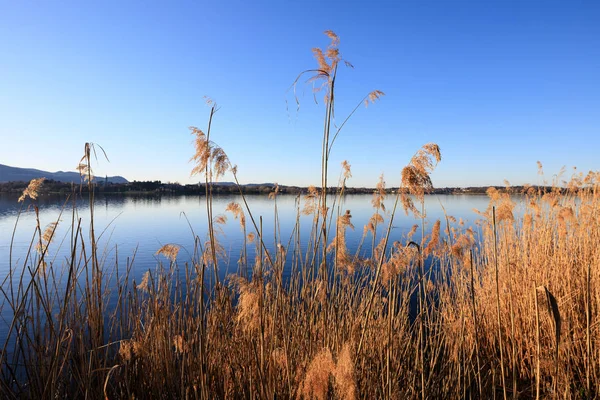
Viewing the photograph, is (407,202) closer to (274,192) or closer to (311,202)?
(311,202)

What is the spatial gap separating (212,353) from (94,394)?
993 millimetres

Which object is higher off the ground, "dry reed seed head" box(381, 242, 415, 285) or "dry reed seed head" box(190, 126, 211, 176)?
"dry reed seed head" box(190, 126, 211, 176)

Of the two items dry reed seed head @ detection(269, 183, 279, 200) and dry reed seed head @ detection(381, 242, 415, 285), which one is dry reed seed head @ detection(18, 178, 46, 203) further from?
dry reed seed head @ detection(381, 242, 415, 285)

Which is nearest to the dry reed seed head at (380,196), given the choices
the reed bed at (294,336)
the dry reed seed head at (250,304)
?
the reed bed at (294,336)

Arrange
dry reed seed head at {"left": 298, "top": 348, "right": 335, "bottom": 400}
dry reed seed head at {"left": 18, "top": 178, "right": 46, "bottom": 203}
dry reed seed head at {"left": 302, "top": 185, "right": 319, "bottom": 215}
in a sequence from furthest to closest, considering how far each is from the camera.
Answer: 1. dry reed seed head at {"left": 302, "top": 185, "right": 319, "bottom": 215}
2. dry reed seed head at {"left": 18, "top": 178, "right": 46, "bottom": 203}
3. dry reed seed head at {"left": 298, "top": 348, "right": 335, "bottom": 400}

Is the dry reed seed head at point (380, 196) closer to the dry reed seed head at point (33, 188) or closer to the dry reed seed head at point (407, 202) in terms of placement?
the dry reed seed head at point (407, 202)

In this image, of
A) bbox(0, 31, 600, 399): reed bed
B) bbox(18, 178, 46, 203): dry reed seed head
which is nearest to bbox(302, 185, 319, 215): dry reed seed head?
bbox(0, 31, 600, 399): reed bed

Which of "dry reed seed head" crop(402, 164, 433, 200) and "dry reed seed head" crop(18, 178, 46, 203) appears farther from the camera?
"dry reed seed head" crop(18, 178, 46, 203)

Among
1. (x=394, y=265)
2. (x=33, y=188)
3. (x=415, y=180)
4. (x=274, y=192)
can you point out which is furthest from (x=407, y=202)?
(x=33, y=188)

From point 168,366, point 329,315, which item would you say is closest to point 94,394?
point 168,366

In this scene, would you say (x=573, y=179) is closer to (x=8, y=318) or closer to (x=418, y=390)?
(x=418, y=390)

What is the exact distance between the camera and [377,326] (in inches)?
121

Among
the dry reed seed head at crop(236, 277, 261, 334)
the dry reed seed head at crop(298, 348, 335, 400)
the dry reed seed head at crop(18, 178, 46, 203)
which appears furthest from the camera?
the dry reed seed head at crop(18, 178, 46, 203)

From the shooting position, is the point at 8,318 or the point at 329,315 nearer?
the point at 329,315
